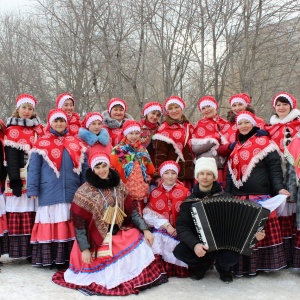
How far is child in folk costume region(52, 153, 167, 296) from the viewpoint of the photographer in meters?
4.18

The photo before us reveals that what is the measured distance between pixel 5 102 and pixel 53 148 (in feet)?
51.1

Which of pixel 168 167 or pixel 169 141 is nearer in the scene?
pixel 168 167

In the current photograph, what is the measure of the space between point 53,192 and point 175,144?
5.45 feet

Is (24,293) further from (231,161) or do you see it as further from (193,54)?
(193,54)

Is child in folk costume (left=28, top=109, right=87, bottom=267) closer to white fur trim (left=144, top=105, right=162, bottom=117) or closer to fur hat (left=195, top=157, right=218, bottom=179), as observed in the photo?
white fur trim (left=144, top=105, right=162, bottom=117)

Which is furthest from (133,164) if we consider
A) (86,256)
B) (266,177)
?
(266,177)

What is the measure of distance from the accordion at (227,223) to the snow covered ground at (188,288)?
472 millimetres

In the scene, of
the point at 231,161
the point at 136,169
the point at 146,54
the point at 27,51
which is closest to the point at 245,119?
the point at 231,161

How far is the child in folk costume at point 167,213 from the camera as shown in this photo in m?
4.64

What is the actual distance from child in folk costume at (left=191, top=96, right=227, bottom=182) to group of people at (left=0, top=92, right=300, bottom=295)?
0.06ft

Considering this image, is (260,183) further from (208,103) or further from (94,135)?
(94,135)

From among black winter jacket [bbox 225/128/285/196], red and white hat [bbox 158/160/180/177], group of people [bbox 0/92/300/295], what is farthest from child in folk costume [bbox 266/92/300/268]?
red and white hat [bbox 158/160/180/177]

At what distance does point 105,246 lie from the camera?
4266 millimetres

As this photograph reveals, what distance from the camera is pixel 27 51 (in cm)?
1491
